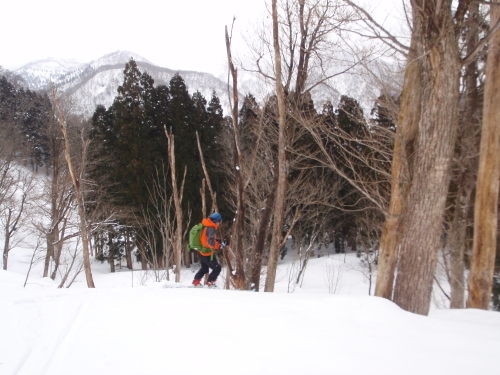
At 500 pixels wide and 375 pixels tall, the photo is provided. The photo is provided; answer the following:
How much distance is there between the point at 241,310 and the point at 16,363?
1930mm

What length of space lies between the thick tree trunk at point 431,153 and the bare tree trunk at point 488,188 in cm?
210

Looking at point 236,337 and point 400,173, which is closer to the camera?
point 236,337

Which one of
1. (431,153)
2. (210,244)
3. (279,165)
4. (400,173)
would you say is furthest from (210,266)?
(431,153)

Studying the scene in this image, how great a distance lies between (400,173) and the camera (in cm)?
449

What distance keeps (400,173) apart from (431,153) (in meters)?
0.80

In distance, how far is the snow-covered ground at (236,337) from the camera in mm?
2197

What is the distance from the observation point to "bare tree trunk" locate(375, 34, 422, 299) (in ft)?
14.7

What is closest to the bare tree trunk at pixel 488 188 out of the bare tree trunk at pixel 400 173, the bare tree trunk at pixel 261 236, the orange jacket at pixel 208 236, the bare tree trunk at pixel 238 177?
the bare tree trunk at pixel 400 173

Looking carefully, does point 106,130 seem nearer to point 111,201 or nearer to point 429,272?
point 111,201

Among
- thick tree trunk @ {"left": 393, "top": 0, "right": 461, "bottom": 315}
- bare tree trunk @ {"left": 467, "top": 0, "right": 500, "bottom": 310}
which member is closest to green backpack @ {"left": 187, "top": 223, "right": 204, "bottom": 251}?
thick tree trunk @ {"left": 393, "top": 0, "right": 461, "bottom": 315}

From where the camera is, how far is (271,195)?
8094 mm

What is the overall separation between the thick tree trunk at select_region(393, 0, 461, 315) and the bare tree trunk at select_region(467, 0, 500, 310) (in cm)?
210

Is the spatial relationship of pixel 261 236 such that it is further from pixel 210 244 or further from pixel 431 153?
pixel 431 153

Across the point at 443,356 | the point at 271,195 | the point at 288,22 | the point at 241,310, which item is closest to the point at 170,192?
the point at 271,195
